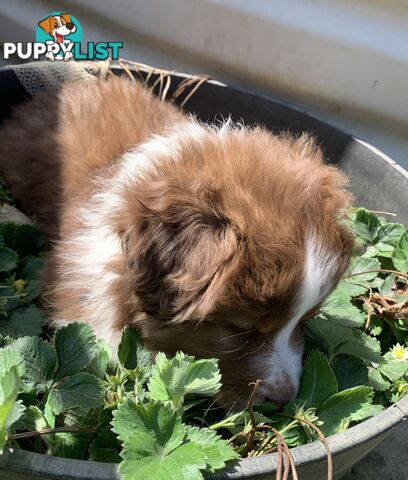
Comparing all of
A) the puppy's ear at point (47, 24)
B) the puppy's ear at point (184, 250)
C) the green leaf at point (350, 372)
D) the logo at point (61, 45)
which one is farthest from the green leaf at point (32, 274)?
the puppy's ear at point (47, 24)

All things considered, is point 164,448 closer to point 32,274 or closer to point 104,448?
point 104,448

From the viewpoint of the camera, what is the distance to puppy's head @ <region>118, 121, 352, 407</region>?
6.59 feet

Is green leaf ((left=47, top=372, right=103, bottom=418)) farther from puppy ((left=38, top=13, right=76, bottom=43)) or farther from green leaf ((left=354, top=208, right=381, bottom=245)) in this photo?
puppy ((left=38, top=13, right=76, bottom=43))

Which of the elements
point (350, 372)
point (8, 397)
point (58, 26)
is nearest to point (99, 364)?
point (8, 397)

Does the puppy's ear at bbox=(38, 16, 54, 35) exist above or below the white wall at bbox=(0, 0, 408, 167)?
below

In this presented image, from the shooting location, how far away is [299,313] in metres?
2.17

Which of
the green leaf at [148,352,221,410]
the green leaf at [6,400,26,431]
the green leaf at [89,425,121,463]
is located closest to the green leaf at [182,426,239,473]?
the green leaf at [148,352,221,410]

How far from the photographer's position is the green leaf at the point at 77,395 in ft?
6.16

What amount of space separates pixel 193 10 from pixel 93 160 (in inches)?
78.4

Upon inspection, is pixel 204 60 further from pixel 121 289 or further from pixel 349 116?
pixel 121 289

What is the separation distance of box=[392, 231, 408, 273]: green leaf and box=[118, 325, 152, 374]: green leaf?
157 cm

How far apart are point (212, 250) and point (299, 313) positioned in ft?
1.42

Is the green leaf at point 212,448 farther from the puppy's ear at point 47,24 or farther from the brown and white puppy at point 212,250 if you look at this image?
the puppy's ear at point 47,24

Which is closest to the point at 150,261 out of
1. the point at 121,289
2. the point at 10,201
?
the point at 121,289
